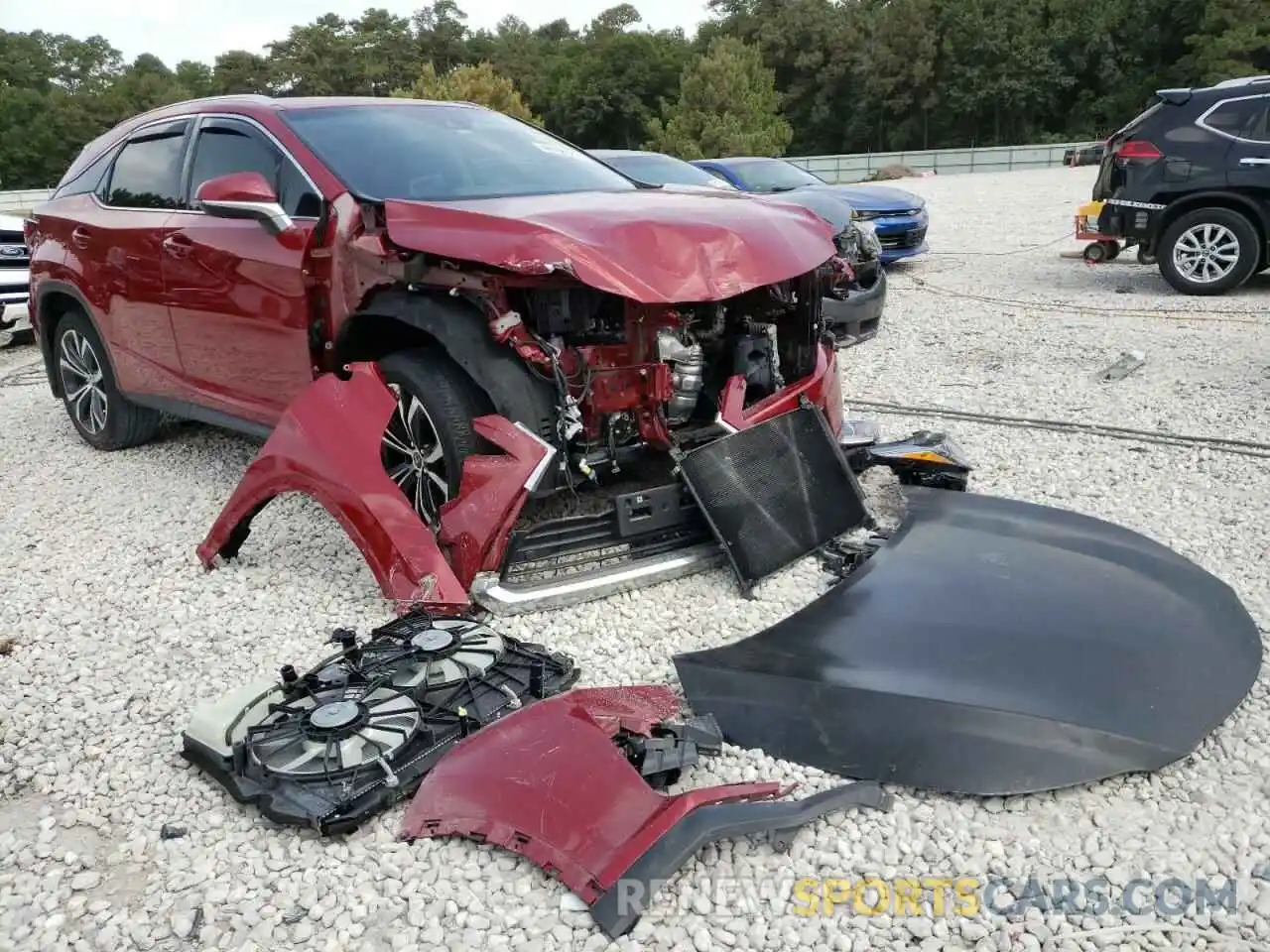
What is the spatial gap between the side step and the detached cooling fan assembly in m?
0.29

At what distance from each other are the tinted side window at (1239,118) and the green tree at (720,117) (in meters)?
Result: 34.4

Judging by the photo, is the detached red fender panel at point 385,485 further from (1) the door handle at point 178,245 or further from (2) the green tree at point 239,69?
(2) the green tree at point 239,69

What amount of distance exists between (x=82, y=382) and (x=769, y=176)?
8.12 meters

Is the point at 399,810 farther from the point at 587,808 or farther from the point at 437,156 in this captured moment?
the point at 437,156

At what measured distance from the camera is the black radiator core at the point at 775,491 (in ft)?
11.9

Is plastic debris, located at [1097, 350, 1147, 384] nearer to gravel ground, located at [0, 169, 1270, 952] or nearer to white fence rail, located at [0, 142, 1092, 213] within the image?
gravel ground, located at [0, 169, 1270, 952]

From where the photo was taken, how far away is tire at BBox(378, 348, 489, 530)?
11.8 feet

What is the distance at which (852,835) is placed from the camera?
2.35m

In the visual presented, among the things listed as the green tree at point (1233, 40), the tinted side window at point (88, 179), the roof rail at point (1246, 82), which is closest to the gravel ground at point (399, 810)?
the tinted side window at point (88, 179)

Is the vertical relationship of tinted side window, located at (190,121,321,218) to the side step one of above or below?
above

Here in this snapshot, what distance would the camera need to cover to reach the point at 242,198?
378 cm

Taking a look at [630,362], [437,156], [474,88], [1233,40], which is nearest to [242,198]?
[437,156]

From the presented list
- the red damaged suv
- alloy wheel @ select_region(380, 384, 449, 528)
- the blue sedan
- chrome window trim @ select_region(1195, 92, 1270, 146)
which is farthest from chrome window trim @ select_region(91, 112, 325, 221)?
→ chrome window trim @ select_region(1195, 92, 1270, 146)

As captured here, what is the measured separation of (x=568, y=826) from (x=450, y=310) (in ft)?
6.64
